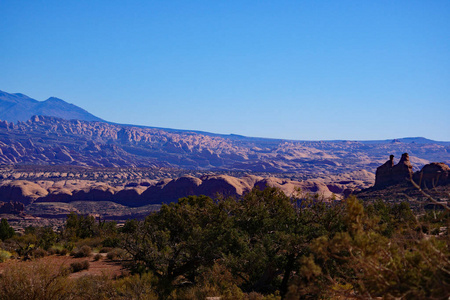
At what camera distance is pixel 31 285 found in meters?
10.4

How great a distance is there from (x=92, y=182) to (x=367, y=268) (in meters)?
145

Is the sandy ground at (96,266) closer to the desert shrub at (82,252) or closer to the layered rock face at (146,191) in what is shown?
the desert shrub at (82,252)

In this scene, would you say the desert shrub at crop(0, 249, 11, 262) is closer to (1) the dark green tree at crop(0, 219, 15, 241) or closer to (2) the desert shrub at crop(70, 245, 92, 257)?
(2) the desert shrub at crop(70, 245, 92, 257)

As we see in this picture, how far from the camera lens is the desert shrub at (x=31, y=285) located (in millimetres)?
10359

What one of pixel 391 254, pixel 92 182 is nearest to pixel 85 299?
pixel 391 254

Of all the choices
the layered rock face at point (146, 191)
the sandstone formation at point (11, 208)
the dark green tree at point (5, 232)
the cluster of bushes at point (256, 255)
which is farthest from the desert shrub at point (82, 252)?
the layered rock face at point (146, 191)

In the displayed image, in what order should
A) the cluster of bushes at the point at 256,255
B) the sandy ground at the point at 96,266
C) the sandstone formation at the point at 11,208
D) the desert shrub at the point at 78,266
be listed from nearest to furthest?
1. the cluster of bushes at the point at 256,255
2. the sandy ground at the point at 96,266
3. the desert shrub at the point at 78,266
4. the sandstone formation at the point at 11,208

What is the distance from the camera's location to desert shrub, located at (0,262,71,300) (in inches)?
408

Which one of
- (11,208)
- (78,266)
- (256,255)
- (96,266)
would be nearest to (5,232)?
(96,266)

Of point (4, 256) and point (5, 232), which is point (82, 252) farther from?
point (5, 232)

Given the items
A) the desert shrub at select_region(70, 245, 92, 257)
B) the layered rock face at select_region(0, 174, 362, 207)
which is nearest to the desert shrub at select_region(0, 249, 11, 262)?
the desert shrub at select_region(70, 245, 92, 257)

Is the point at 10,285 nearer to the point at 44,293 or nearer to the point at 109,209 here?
the point at 44,293

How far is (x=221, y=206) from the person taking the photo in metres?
18.2

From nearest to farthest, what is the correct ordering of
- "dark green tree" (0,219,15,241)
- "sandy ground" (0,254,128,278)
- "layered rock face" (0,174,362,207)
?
1. "sandy ground" (0,254,128,278)
2. "dark green tree" (0,219,15,241)
3. "layered rock face" (0,174,362,207)
